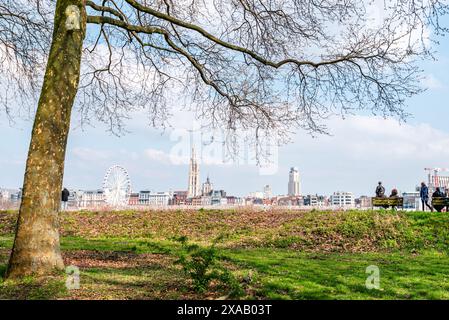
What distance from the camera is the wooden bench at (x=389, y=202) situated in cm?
2339

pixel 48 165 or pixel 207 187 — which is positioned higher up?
pixel 207 187

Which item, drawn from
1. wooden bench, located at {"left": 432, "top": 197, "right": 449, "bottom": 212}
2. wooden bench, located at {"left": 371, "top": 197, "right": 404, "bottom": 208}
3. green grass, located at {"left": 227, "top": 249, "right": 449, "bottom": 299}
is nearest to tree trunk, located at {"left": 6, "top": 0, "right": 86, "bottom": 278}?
green grass, located at {"left": 227, "top": 249, "right": 449, "bottom": 299}

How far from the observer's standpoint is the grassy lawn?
25.5ft

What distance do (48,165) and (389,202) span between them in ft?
60.1

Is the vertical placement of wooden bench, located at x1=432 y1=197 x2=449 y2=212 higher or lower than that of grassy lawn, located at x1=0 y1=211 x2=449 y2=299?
higher

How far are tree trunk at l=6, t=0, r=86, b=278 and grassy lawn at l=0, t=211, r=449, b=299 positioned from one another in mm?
547

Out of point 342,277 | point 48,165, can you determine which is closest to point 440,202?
point 342,277

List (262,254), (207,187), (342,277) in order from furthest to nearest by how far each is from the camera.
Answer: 1. (207,187)
2. (262,254)
3. (342,277)

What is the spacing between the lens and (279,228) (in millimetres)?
18812

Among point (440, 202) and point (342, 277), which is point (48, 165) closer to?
point (342, 277)

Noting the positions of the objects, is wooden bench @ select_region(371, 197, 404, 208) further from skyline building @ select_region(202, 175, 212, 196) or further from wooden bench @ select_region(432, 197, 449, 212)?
skyline building @ select_region(202, 175, 212, 196)

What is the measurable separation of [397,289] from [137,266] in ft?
16.3

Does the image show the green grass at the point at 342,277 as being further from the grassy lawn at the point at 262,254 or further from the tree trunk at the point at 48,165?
the tree trunk at the point at 48,165

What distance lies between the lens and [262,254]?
13.8 meters
